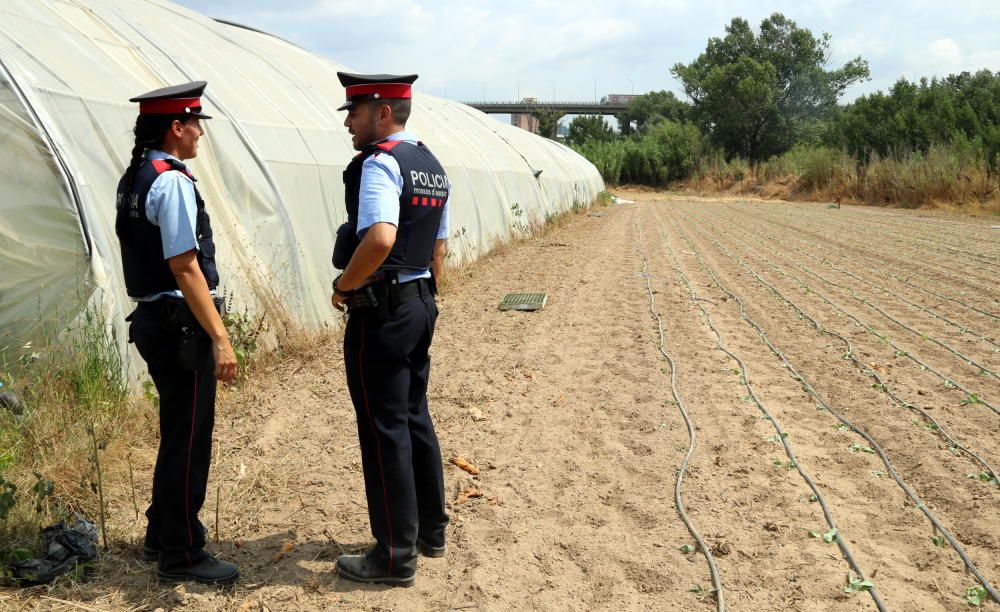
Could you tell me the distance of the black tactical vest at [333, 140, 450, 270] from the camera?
9.86 feet

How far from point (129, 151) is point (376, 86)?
3190 mm

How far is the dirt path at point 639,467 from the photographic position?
127 inches

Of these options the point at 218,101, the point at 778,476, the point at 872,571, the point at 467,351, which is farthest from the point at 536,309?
the point at 872,571

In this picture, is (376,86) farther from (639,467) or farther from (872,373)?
(872,373)

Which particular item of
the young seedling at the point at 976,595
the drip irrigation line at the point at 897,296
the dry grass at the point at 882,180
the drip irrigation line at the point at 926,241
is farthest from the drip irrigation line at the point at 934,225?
the young seedling at the point at 976,595

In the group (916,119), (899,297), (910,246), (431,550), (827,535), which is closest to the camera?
(431,550)

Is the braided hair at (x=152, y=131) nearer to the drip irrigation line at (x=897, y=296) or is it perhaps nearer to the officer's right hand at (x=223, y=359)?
the officer's right hand at (x=223, y=359)

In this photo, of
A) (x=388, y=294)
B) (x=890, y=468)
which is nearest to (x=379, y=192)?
(x=388, y=294)

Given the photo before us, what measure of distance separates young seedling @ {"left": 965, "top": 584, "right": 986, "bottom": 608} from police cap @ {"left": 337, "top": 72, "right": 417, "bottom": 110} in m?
2.88

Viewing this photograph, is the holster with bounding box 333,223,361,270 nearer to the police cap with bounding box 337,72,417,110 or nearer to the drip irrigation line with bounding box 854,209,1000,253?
the police cap with bounding box 337,72,417,110

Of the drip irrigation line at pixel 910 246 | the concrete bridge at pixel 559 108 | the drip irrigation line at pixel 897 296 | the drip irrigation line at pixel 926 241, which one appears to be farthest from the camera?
the concrete bridge at pixel 559 108

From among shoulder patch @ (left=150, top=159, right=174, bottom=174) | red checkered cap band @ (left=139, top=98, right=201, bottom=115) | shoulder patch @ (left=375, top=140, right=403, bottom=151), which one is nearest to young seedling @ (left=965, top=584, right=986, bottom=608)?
shoulder patch @ (left=375, top=140, right=403, bottom=151)

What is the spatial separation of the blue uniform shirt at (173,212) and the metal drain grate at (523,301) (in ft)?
19.3

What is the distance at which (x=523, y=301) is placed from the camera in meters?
8.93
